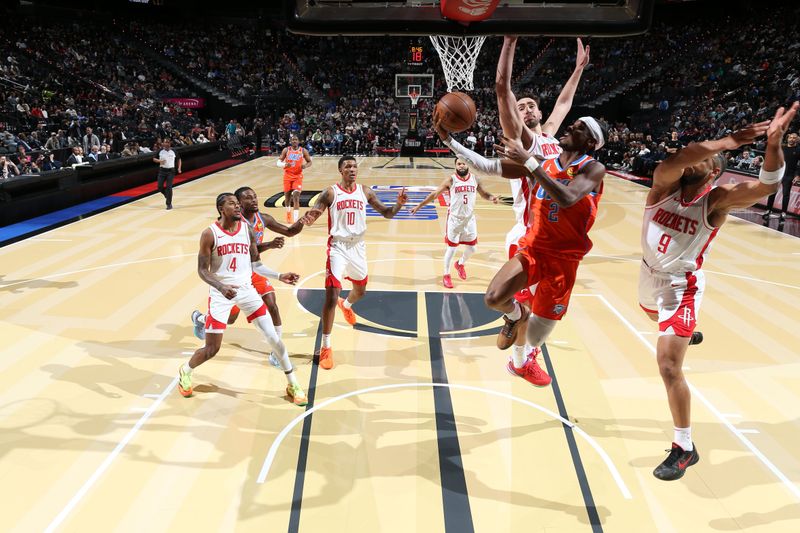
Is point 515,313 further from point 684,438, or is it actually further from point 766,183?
point 766,183

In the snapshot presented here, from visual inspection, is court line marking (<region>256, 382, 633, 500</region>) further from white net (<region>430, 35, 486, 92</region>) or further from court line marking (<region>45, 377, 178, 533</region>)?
white net (<region>430, 35, 486, 92</region>)

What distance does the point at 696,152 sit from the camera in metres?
3.44

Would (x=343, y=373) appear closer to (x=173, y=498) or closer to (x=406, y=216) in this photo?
(x=173, y=498)

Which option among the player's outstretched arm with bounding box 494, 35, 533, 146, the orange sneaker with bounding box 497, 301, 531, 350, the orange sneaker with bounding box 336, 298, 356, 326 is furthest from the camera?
the orange sneaker with bounding box 336, 298, 356, 326

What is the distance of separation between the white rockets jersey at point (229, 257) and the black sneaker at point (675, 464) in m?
3.39

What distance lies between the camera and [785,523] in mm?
3643

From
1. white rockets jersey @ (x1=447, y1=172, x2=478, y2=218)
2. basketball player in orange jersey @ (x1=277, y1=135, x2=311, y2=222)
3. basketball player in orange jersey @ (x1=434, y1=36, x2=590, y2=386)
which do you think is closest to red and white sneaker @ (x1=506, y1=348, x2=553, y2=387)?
basketball player in orange jersey @ (x1=434, y1=36, x2=590, y2=386)

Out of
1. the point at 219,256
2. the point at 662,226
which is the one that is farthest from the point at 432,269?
the point at 662,226

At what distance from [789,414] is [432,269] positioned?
5212mm

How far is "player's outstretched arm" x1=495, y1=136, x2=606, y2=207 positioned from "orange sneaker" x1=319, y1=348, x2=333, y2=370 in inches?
113

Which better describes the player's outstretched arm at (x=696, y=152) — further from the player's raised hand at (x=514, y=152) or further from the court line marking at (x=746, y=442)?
the court line marking at (x=746, y=442)

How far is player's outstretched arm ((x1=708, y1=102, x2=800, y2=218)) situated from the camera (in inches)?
128

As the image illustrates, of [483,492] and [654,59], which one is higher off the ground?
[654,59]

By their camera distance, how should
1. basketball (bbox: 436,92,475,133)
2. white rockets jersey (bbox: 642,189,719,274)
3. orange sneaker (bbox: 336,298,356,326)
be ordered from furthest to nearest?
orange sneaker (bbox: 336,298,356,326) < basketball (bbox: 436,92,475,133) < white rockets jersey (bbox: 642,189,719,274)
